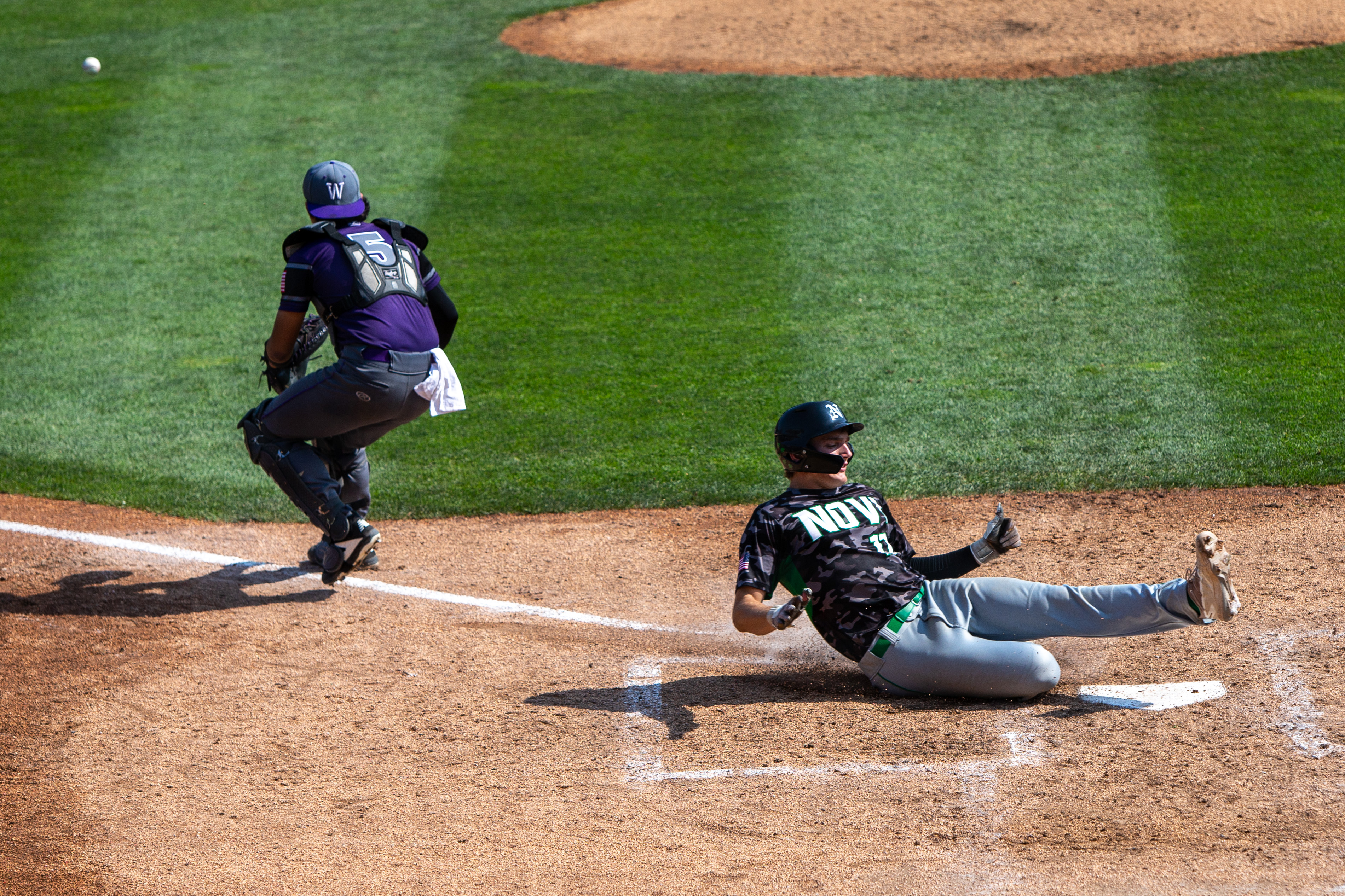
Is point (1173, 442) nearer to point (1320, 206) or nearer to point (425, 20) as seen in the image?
point (1320, 206)

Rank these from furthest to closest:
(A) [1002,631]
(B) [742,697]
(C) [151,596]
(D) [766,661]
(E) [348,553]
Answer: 1. (C) [151,596]
2. (E) [348,553]
3. (D) [766,661]
4. (B) [742,697]
5. (A) [1002,631]

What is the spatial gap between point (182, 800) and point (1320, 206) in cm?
1005

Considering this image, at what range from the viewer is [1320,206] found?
1086 cm

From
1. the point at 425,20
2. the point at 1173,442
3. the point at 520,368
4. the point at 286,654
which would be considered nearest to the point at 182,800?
the point at 286,654

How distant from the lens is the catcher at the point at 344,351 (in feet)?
19.9

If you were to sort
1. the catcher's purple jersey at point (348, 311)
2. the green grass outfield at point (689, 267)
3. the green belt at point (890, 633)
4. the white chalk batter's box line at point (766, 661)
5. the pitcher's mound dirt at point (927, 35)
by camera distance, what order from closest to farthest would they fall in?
the white chalk batter's box line at point (766, 661) → the green belt at point (890, 633) → the catcher's purple jersey at point (348, 311) → the green grass outfield at point (689, 267) → the pitcher's mound dirt at point (927, 35)

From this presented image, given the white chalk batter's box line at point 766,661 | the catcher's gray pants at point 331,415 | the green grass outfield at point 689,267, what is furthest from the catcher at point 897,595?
the green grass outfield at point 689,267

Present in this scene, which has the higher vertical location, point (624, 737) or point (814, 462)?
point (814, 462)

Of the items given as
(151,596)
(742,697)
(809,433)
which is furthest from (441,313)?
(742,697)

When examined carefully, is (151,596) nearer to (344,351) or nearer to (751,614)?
(344,351)

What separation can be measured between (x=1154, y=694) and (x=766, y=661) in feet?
5.29

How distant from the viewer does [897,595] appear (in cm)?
496

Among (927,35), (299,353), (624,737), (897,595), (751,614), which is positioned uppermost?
(927,35)

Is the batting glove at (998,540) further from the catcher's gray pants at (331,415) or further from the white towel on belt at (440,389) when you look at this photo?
the catcher's gray pants at (331,415)
